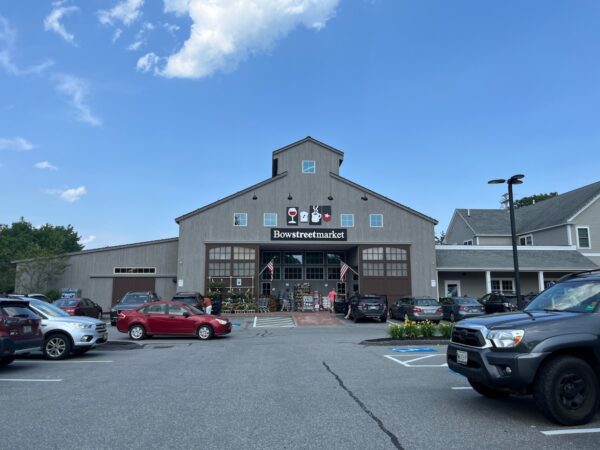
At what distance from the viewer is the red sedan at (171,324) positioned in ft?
53.9

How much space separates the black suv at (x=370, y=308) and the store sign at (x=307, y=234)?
7.04 meters

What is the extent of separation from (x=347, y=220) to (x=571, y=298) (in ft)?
80.4

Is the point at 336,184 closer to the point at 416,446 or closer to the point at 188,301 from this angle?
the point at 188,301

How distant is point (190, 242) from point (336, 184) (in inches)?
424

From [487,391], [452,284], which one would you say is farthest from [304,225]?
[487,391]

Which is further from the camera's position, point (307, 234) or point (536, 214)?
point (536, 214)

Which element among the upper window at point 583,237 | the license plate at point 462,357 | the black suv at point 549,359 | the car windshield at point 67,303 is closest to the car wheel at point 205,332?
the car windshield at point 67,303

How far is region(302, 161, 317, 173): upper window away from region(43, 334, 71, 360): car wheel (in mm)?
22013

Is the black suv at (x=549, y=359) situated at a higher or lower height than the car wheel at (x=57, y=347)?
higher

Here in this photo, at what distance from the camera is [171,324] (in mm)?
16453

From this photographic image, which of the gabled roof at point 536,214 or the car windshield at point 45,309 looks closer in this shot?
the car windshield at point 45,309

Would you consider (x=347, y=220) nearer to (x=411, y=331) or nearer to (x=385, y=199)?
(x=385, y=199)

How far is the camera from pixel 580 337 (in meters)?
5.68

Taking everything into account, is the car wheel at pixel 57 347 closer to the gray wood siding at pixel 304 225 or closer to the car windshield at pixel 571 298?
the car windshield at pixel 571 298
